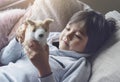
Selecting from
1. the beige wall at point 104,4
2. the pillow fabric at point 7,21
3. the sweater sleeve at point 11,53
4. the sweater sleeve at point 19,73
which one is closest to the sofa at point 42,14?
the pillow fabric at point 7,21

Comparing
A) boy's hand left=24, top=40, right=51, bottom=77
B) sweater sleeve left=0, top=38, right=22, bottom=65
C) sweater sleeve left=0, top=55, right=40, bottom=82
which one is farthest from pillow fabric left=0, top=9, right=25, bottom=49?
boy's hand left=24, top=40, right=51, bottom=77

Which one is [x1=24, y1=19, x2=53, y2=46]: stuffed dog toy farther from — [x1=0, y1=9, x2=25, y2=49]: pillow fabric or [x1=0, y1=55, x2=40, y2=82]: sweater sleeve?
[x1=0, y1=9, x2=25, y2=49]: pillow fabric

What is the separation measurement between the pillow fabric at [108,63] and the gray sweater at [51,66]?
5 centimetres

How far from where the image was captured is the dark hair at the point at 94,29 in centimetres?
135

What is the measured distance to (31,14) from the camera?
1.58 m

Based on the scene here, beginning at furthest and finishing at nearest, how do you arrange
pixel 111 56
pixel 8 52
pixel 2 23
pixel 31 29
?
pixel 2 23 → pixel 8 52 → pixel 111 56 → pixel 31 29

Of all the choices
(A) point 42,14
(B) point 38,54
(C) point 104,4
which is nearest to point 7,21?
(A) point 42,14

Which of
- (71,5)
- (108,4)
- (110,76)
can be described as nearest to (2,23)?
(71,5)

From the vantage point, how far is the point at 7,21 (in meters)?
1.54

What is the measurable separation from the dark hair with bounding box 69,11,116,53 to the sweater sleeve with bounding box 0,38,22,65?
27 centimetres

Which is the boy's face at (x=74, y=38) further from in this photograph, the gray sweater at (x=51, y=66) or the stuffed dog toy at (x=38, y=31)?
the stuffed dog toy at (x=38, y=31)

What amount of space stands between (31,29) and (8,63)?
45cm

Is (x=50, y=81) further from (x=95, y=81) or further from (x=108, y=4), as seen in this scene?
(x=108, y=4)

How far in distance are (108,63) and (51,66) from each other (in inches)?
9.6
